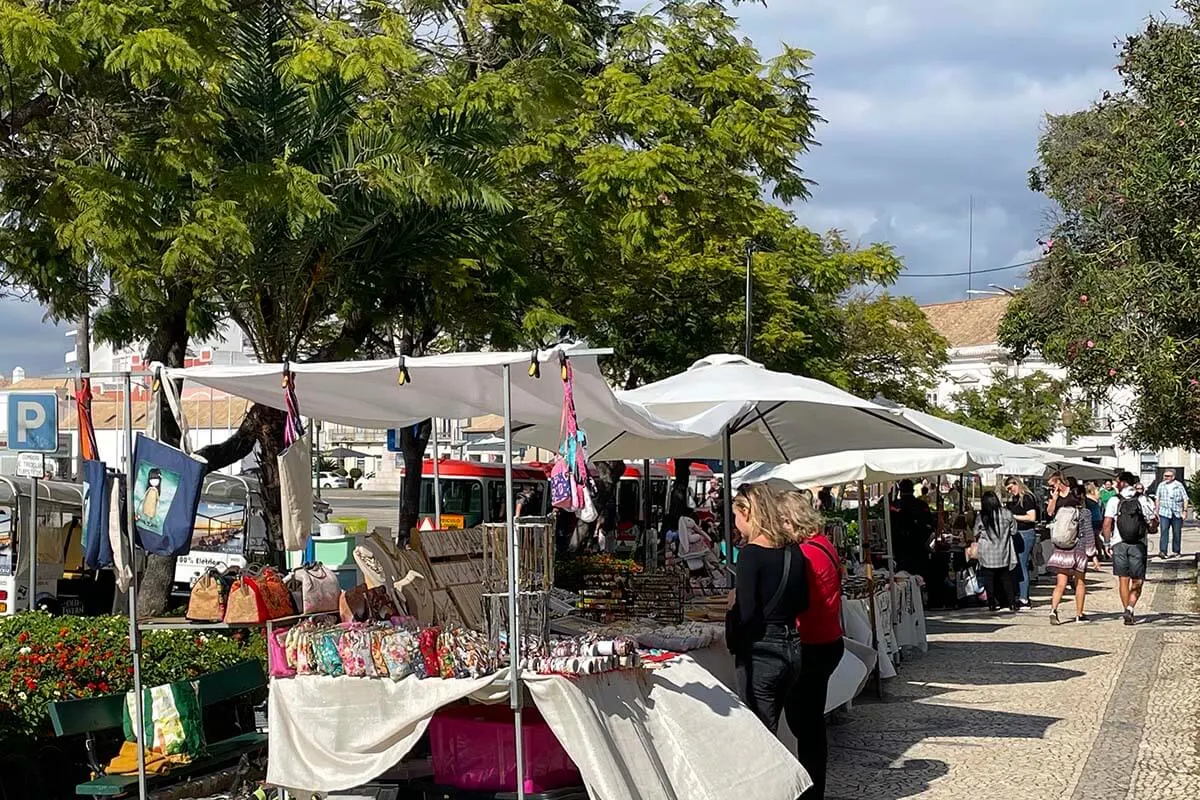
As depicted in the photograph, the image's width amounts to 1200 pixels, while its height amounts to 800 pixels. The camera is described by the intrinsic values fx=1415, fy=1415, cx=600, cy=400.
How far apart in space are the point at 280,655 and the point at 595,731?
1.80m

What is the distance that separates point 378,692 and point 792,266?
20948 millimetres

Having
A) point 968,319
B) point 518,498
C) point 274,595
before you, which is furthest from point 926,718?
point 968,319

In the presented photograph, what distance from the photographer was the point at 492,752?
7215 mm

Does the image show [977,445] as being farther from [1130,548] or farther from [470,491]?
[470,491]

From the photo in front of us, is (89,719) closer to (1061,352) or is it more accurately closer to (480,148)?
(480,148)

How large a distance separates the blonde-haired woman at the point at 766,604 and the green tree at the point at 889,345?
107 ft

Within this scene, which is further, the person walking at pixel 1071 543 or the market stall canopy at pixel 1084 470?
the market stall canopy at pixel 1084 470

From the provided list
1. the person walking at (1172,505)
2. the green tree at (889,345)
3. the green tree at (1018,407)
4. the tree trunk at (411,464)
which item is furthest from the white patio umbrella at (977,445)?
the green tree at (1018,407)

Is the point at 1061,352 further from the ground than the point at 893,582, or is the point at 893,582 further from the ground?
the point at 1061,352

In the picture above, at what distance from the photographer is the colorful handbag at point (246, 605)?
7273 millimetres

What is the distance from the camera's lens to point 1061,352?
25875mm

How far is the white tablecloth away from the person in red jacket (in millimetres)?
197

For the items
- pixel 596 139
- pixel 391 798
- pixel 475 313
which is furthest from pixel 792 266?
pixel 391 798

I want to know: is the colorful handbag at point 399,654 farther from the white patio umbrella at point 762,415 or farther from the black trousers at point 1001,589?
the black trousers at point 1001,589
